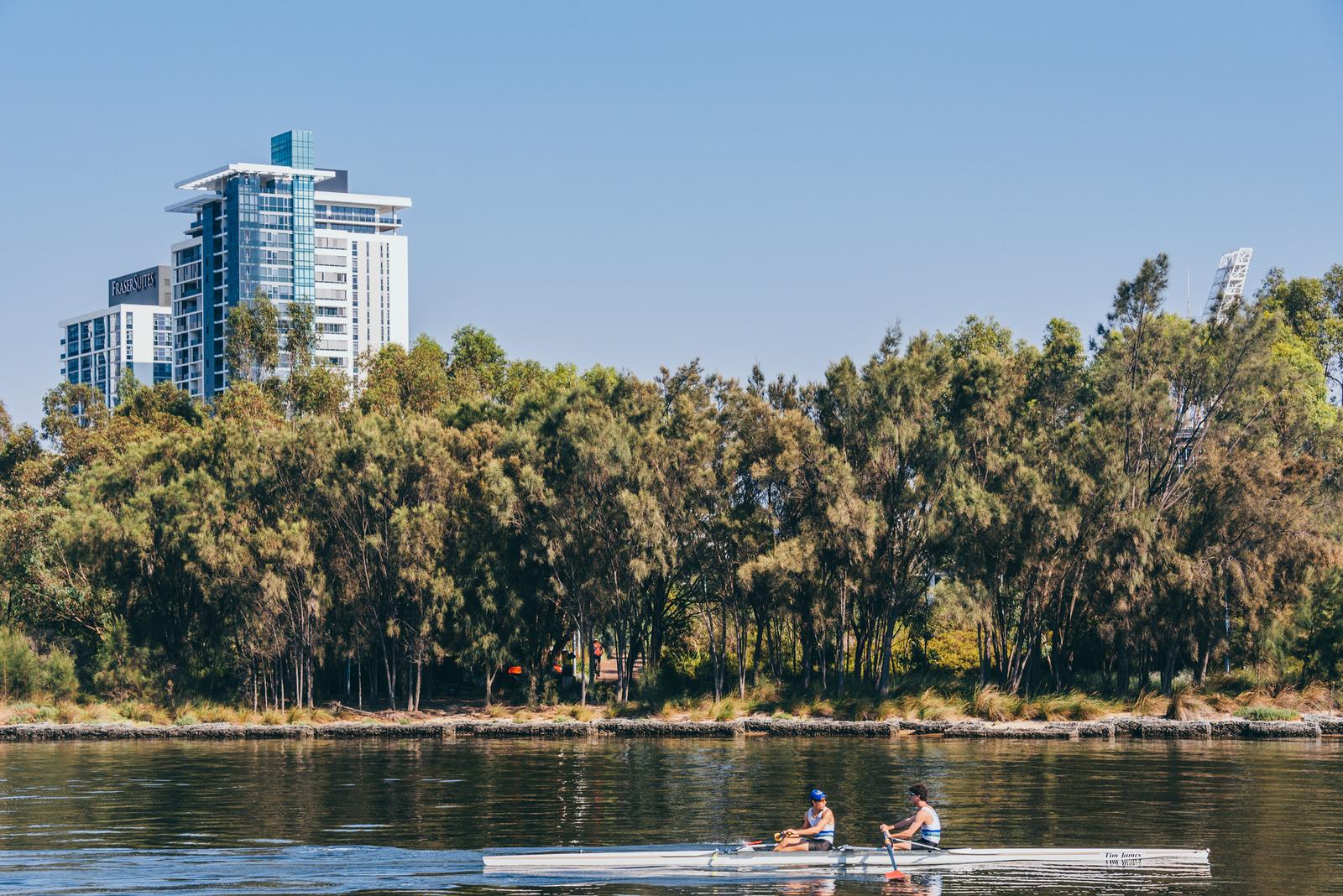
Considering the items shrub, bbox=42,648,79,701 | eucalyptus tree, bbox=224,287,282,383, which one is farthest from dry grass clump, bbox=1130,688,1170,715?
eucalyptus tree, bbox=224,287,282,383

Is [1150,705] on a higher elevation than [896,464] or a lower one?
lower

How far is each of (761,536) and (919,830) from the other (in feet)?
130

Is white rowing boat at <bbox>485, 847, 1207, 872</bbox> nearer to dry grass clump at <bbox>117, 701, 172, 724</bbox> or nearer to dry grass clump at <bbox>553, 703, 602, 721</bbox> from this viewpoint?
dry grass clump at <bbox>553, 703, 602, 721</bbox>

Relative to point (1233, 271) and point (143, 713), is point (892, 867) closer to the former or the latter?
point (143, 713)

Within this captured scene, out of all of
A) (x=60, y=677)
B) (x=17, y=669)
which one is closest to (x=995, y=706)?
(x=60, y=677)

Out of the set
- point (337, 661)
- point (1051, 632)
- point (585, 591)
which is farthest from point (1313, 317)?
point (337, 661)

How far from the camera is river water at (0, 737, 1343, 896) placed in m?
31.0

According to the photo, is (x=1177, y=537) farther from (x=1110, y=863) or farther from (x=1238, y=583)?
(x=1110, y=863)

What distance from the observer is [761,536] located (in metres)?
72.2

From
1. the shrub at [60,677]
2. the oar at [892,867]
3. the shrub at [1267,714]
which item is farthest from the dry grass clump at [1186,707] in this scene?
the shrub at [60,677]

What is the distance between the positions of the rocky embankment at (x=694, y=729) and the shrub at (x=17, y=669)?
19.1 ft

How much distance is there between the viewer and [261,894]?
29.0 metres

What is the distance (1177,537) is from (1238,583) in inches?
133

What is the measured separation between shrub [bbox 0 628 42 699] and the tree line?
2565mm
